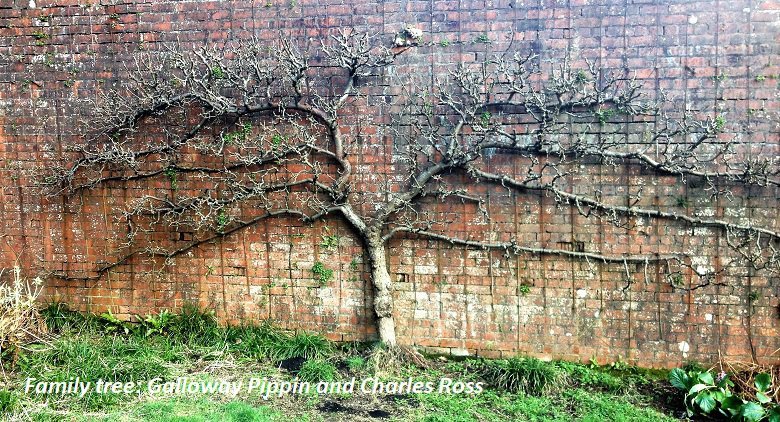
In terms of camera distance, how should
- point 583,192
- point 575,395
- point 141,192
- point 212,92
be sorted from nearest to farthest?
1. point 575,395
2. point 583,192
3. point 212,92
4. point 141,192

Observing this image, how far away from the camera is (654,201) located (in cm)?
493

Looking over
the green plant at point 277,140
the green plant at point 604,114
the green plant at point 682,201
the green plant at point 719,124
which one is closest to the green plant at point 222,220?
the green plant at point 277,140

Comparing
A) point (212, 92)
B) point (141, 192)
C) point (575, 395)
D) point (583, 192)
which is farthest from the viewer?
point (141, 192)

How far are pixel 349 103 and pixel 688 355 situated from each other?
3.38 meters

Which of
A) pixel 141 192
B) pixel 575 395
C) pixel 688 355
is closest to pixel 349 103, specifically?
pixel 141 192

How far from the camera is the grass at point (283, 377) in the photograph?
14.8 ft

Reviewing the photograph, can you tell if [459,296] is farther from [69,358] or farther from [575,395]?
[69,358]

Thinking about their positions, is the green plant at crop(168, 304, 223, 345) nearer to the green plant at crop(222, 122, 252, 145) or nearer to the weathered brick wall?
the weathered brick wall

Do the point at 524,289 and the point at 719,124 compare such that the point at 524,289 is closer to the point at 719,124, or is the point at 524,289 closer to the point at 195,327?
the point at 719,124

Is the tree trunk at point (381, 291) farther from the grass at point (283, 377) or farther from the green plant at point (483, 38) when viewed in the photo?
the green plant at point (483, 38)

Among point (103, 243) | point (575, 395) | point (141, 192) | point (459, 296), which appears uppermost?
point (141, 192)

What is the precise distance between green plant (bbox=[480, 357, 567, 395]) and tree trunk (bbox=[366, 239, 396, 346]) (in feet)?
2.99

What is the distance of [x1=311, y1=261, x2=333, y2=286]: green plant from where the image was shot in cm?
550

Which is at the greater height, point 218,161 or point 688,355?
point 218,161
